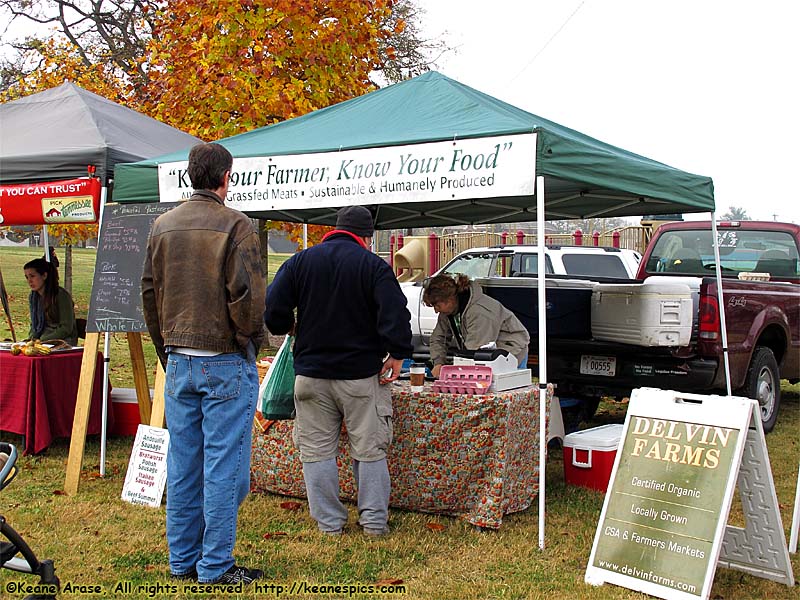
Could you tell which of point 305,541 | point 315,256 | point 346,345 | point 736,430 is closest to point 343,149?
point 315,256

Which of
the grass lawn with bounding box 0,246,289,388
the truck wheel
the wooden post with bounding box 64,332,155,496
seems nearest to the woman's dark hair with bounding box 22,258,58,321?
the grass lawn with bounding box 0,246,289,388

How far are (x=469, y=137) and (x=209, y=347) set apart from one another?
201 cm

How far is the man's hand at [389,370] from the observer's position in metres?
4.99

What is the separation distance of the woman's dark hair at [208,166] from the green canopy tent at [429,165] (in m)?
1.36

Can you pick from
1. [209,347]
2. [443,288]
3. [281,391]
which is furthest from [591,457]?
[209,347]

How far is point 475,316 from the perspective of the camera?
6.23 metres

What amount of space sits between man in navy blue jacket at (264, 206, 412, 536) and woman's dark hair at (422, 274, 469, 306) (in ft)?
4.33

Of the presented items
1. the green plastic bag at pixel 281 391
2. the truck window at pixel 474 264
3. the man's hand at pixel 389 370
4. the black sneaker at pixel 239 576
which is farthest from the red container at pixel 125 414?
the truck window at pixel 474 264

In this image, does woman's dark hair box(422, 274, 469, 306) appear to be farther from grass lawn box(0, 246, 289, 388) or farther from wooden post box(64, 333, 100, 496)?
grass lawn box(0, 246, 289, 388)

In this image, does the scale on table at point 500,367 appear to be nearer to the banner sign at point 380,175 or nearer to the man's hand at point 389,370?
the man's hand at point 389,370

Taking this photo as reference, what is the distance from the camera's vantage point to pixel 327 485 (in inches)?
197

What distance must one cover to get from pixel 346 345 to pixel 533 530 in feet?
5.32

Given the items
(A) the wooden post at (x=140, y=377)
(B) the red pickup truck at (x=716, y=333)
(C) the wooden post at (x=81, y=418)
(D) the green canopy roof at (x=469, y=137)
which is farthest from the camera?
(B) the red pickup truck at (x=716, y=333)

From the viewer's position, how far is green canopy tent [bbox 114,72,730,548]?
485cm
